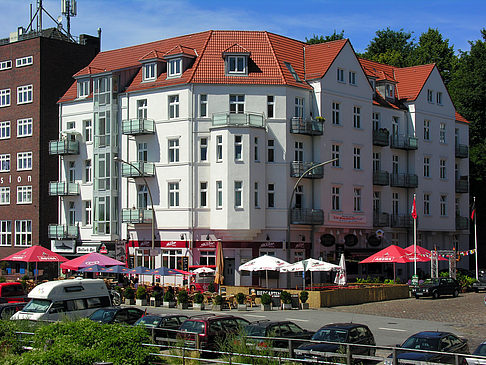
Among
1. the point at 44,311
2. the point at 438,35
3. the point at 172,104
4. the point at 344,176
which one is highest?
the point at 438,35

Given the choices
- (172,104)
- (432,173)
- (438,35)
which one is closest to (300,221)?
(172,104)

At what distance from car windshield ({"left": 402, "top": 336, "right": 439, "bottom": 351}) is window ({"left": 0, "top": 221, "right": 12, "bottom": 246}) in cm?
4914

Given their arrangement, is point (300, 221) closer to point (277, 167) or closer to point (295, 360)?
point (277, 167)

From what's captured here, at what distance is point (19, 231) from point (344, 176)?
28367 millimetres

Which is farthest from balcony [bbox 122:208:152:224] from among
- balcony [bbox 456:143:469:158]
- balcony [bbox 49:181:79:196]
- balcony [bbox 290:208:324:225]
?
balcony [bbox 456:143:469:158]

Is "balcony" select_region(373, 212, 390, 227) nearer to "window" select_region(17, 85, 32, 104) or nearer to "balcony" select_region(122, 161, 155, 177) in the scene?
"balcony" select_region(122, 161, 155, 177)

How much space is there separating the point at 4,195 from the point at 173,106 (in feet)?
69.6

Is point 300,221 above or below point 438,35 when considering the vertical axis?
below

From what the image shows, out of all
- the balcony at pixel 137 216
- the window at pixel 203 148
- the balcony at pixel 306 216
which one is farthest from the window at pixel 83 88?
the balcony at pixel 306 216

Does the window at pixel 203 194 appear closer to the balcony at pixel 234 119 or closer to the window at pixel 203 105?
the balcony at pixel 234 119

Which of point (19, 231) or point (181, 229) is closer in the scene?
point (181, 229)

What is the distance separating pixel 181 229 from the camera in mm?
51562

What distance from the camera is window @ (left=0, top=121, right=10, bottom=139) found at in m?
64.8

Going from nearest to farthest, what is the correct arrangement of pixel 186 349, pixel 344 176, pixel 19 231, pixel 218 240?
pixel 186 349 < pixel 218 240 < pixel 344 176 < pixel 19 231
